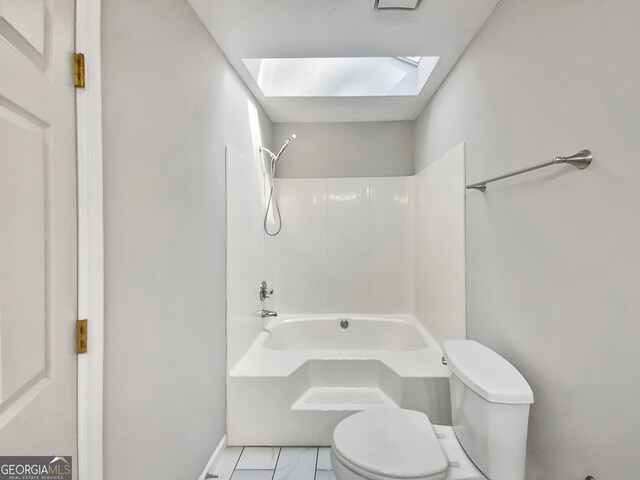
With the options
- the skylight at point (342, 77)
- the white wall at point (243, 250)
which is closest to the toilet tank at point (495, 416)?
the white wall at point (243, 250)

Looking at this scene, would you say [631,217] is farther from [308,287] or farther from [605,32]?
[308,287]

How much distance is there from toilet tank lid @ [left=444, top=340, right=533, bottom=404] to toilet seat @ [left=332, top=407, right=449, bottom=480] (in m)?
0.29

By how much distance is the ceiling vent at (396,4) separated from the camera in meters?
1.56

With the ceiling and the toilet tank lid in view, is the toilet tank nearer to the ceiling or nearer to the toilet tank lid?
the toilet tank lid

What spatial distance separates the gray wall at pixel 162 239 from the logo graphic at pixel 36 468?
149 millimetres

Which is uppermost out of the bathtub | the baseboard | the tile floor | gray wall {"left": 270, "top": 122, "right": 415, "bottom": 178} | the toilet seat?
gray wall {"left": 270, "top": 122, "right": 415, "bottom": 178}

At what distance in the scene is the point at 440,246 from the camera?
8.19ft

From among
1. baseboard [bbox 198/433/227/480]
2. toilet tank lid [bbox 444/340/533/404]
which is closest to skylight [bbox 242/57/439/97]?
toilet tank lid [bbox 444/340/533/404]

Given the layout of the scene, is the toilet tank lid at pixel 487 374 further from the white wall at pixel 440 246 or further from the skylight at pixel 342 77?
the skylight at pixel 342 77

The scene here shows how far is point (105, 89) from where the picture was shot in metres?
1.04

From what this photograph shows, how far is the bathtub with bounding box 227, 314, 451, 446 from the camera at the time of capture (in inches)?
82.4

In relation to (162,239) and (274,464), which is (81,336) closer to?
(162,239)

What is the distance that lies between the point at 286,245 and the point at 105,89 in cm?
249

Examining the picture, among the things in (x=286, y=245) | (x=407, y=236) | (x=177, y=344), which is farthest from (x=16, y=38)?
(x=407, y=236)
